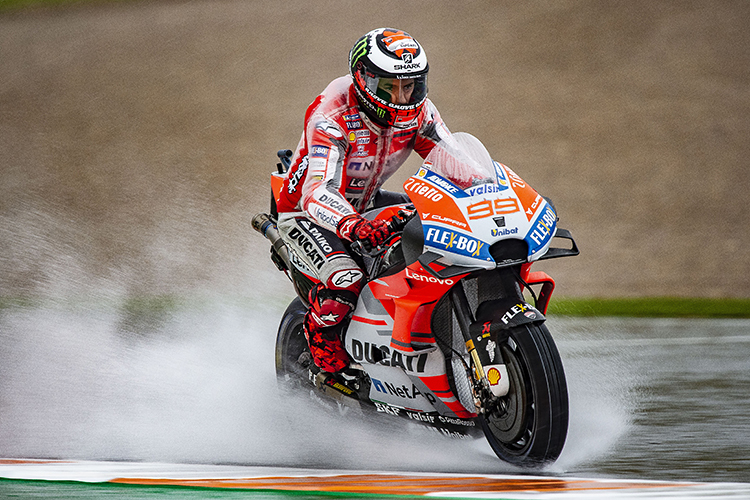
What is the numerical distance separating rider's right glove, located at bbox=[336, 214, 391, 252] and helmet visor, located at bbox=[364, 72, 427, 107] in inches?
26.6

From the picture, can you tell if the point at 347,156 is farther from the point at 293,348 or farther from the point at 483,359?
the point at 483,359

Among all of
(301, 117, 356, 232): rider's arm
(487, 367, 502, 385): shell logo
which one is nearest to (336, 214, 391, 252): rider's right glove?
(301, 117, 356, 232): rider's arm

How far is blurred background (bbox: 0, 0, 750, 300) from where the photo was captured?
9992mm

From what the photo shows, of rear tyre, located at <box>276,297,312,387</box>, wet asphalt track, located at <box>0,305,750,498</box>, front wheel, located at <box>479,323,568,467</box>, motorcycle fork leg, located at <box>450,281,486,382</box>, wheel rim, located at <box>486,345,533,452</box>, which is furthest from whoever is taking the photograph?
rear tyre, located at <box>276,297,312,387</box>

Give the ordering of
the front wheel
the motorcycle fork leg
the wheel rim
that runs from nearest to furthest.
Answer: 1. the front wheel
2. the wheel rim
3. the motorcycle fork leg

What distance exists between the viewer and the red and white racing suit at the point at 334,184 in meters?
4.34

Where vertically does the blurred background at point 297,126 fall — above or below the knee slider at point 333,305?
below

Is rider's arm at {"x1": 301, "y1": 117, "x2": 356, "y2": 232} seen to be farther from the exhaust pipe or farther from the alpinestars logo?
the exhaust pipe

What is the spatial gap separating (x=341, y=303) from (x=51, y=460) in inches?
64.0

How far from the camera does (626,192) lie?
1116 cm

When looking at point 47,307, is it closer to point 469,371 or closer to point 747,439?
point 469,371

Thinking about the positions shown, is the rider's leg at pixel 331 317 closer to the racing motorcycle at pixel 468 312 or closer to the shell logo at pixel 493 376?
the racing motorcycle at pixel 468 312

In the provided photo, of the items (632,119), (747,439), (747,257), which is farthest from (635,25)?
(747,439)

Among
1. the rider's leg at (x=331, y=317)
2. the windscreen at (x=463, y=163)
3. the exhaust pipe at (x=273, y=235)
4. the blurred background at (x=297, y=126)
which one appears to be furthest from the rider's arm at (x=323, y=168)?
the blurred background at (x=297, y=126)
